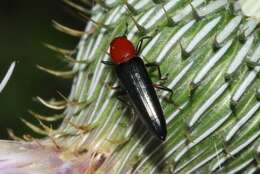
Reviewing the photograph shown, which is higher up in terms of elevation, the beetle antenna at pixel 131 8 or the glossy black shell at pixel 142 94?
the beetle antenna at pixel 131 8

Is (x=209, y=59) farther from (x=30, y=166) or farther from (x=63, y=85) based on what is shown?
(x=63, y=85)

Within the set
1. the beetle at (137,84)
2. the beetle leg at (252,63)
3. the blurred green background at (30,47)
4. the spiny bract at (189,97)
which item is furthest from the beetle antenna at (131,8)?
the blurred green background at (30,47)

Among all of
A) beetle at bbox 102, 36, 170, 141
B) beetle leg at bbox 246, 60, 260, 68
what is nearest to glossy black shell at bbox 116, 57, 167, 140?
beetle at bbox 102, 36, 170, 141

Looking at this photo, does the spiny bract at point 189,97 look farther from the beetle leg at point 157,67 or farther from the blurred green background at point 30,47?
the blurred green background at point 30,47

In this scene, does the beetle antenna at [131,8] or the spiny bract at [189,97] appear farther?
the beetle antenna at [131,8]

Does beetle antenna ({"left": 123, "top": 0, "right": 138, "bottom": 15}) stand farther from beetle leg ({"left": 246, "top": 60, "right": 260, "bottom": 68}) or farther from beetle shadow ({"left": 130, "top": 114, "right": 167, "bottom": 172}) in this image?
beetle leg ({"left": 246, "top": 60, "right": 260, "bottom": 68})

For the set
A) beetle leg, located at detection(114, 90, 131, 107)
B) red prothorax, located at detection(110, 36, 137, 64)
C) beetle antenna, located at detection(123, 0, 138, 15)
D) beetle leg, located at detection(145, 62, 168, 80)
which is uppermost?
beetle antenna, located at detection(123, 0, 138, 15)

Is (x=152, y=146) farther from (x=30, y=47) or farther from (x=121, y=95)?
(x=30, y=47)

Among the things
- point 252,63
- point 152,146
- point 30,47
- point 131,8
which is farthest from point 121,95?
point 30,47
